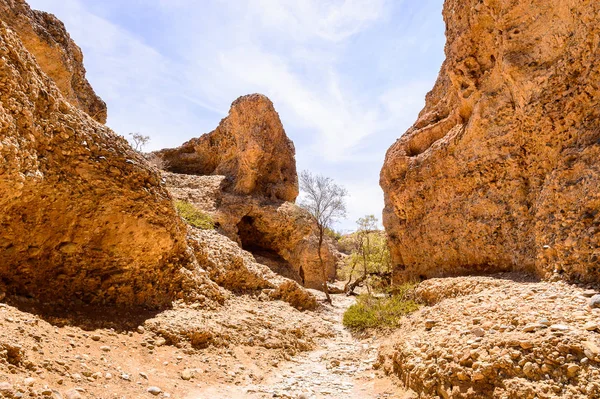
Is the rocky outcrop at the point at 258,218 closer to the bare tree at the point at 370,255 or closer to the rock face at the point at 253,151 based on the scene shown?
the rock face at the point at 253,151

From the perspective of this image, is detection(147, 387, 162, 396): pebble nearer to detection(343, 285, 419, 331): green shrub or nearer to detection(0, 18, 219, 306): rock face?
detection(0, 18, 219, 306): rock face

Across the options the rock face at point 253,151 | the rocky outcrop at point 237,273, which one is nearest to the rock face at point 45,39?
the rocky outcrop at point 237,273

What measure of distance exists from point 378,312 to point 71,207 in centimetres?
936

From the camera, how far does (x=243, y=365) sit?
774 cm

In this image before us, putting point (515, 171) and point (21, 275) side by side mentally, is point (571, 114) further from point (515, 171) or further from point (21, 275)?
point (21, 275)

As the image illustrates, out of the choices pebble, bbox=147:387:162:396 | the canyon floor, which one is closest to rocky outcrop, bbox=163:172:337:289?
the canyon floor

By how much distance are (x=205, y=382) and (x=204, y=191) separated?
14.6 m

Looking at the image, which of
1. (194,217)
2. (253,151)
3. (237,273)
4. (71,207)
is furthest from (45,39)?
(253,151)

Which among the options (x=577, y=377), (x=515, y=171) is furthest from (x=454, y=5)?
(x=577, y=377)

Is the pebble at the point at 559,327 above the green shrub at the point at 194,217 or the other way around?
the other way around

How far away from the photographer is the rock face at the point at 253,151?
21.4 meters

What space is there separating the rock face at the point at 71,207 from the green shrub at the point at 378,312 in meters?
6.29

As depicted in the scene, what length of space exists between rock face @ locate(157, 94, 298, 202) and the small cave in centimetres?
206

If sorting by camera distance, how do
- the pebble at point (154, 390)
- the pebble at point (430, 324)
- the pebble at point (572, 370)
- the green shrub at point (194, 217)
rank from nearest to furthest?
the pebble at point (572, 370) < the pebble at point (154, 390) < the pebble at point (430, 324) < the green shrub at point (194, 217)
